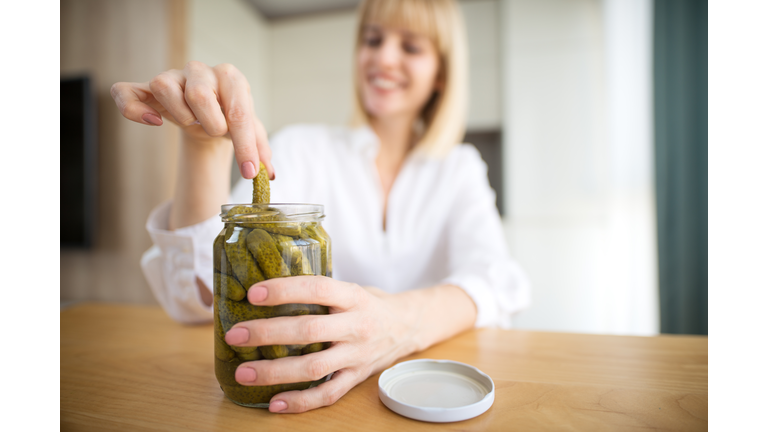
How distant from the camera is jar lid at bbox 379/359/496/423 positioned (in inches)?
15.2

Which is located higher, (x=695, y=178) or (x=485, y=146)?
(x=485, y=146)

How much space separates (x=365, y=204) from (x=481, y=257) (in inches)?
18.7

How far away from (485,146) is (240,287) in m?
2.45

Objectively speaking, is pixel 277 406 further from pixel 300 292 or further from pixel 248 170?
pixel 248 170

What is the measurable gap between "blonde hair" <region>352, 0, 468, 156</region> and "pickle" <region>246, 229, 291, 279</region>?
105cm

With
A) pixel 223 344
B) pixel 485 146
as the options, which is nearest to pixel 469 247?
pixel 223 344

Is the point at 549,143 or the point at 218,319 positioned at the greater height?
the point at 549,143

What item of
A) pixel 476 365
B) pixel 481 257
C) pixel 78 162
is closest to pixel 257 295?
pixel 476 365

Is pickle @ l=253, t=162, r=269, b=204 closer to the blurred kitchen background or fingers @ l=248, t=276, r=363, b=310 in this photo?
fingers @ l=248, t=276, r=363, b=310

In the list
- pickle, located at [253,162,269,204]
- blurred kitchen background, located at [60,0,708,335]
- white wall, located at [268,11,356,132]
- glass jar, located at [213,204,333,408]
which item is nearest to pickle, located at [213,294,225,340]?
glass jar, located at [213,204,333,408]

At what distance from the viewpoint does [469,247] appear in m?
1.09

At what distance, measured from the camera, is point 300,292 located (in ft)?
1.22
